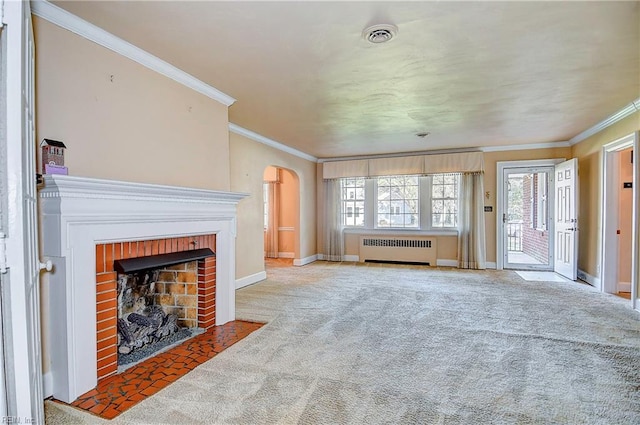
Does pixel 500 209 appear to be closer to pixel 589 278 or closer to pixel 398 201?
pixel 589 278

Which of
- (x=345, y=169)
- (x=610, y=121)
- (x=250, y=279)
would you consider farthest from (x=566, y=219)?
(x=250, y=279)

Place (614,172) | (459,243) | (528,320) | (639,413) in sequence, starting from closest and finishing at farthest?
(639,413) < (528,320) < (614,172) < (459,243)

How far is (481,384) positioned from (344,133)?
154 inches

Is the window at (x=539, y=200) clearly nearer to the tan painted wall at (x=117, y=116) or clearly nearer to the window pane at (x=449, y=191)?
the window pane at (x=449, y=191)

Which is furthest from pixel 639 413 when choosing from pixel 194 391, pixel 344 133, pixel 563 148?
pixel 563 148

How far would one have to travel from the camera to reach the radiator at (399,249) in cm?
695

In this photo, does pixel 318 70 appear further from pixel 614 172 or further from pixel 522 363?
pixel 614 172

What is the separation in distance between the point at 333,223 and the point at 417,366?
17.1 ft

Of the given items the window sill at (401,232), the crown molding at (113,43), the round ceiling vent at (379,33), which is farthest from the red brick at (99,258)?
the window sill at (401,232)

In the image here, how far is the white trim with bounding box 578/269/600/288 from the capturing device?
196 inches

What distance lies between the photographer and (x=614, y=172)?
4.70 m

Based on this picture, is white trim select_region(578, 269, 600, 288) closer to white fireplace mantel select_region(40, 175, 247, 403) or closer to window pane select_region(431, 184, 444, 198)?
window pane select_region(431, 184, 444, 198)

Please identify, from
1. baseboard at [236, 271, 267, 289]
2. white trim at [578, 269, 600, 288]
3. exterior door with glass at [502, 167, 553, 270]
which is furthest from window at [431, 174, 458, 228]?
baseboard at [236, 271, 267, 289]

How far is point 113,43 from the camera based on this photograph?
A: 95.2 inches
